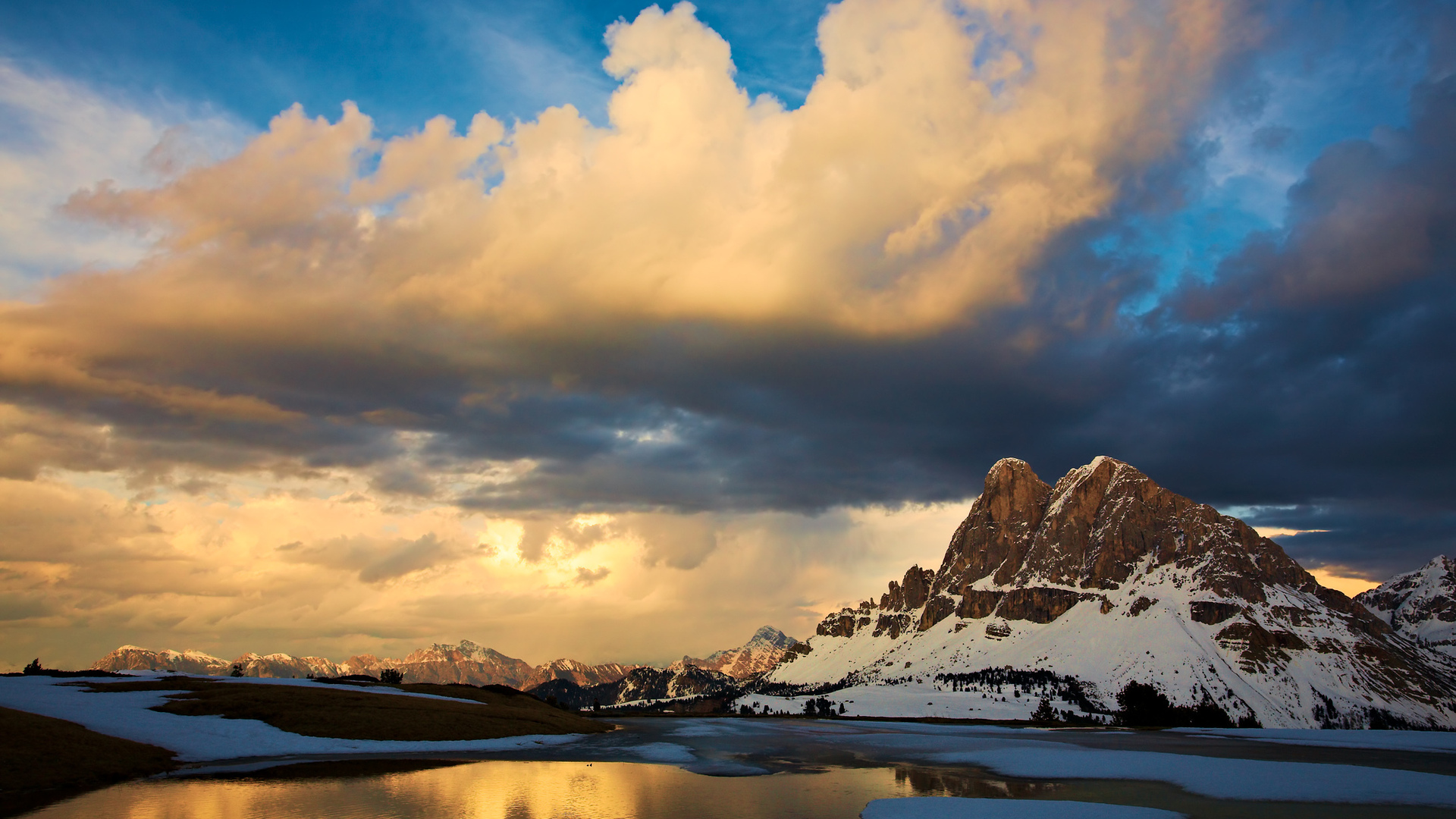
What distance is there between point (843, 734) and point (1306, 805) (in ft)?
397

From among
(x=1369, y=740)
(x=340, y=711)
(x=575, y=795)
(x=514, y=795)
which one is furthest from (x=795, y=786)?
(x=1369, y=740)

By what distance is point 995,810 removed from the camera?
56.1 meters

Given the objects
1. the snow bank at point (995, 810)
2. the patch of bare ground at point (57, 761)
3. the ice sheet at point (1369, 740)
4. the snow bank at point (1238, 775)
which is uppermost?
the patch of bare ground at point (57, 761)

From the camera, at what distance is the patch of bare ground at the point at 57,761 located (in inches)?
2266

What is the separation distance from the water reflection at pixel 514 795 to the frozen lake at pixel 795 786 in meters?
0.22

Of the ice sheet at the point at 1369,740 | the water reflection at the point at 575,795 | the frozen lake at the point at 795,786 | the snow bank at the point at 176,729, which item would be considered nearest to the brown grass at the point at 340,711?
the snow bank at the point at 176,729

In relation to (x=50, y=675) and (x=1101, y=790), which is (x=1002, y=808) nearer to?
(x=1101, y=790)

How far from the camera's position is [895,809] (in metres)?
55.5

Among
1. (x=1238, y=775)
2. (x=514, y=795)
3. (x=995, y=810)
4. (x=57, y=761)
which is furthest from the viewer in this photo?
(x=1238, y=775)

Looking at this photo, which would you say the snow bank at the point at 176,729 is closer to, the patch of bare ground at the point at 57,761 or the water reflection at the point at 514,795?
the patch of bare ground at the point at 57,761

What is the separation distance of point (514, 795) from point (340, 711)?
187ft

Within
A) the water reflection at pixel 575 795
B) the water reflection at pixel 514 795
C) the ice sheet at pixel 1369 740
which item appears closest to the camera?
the water reflection at pixel 514 795

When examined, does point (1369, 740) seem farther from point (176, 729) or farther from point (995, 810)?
point (176, 729)

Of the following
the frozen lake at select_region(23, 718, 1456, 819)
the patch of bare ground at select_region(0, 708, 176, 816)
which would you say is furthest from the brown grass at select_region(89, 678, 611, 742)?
the patch of bare ground at select_region(0, 708, 176, 816)
